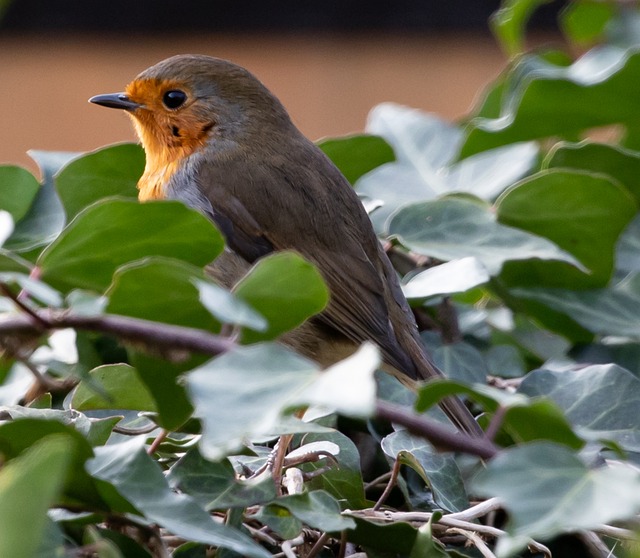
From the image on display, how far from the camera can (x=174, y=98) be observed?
2.17 metres

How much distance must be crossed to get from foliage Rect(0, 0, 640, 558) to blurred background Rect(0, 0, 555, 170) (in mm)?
2718

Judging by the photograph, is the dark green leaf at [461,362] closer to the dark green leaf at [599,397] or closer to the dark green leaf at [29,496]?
the dark green leaf at [599,397]

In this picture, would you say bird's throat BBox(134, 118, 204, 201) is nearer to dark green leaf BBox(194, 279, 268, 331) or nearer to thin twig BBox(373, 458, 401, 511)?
thin twig BBox(373, 458, 401, 511)

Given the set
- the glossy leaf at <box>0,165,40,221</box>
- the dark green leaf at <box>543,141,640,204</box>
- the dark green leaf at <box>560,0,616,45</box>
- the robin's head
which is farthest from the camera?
the robin's head

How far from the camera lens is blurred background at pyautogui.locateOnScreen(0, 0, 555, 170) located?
443 centimetres

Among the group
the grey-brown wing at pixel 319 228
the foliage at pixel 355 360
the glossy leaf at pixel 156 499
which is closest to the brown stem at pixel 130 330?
the foliage at pixel 355 360

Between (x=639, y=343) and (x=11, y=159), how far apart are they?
386 centimetres

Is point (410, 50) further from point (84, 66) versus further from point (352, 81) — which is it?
point (84, 66)

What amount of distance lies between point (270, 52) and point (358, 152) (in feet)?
10.1

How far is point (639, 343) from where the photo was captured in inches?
51.6

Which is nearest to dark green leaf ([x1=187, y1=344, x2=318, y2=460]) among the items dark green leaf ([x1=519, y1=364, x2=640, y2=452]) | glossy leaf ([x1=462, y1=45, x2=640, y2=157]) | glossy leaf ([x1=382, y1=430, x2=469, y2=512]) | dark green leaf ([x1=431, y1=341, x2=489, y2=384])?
glossy leaf ([x1=382, y1=430, x2=469, y2=512])

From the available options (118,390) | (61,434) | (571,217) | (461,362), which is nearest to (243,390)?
(61,434)

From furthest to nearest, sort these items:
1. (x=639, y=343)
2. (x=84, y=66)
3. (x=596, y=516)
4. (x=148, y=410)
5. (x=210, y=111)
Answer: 1. (x=84, y=66)
2. (x=210, y=111)
3. (x=639, y=343)
4. (x=148, y=410)
5. (x=596, y=516)

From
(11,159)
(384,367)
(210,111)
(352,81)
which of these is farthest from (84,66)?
(384,367)
